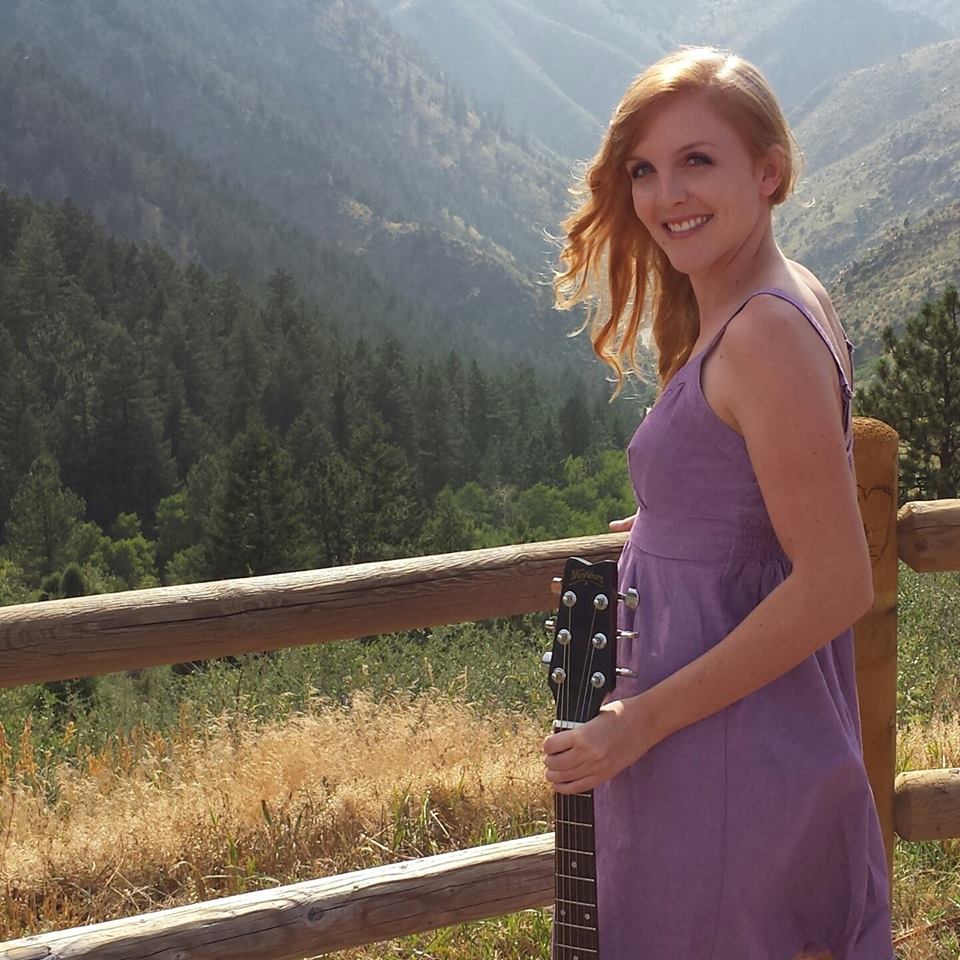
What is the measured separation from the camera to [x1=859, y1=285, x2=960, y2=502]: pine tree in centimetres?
2712

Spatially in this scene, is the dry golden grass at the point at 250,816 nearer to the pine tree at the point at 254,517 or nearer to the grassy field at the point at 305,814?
Answer: the grassy field at the point at 305,814

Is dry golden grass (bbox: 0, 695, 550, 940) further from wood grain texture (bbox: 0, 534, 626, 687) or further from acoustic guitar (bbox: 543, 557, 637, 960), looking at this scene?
acoustic guitar (bbox: 543, 557, 637, 960)

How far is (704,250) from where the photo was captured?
1316 millimetres

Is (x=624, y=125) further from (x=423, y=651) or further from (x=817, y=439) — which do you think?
(x=423, y=651)

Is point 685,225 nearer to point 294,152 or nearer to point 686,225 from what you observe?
point 686,225

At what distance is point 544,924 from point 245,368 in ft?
231

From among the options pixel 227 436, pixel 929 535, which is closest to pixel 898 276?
pixel 227 436

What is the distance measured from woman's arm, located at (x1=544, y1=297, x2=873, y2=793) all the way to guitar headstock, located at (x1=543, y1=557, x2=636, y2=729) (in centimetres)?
3

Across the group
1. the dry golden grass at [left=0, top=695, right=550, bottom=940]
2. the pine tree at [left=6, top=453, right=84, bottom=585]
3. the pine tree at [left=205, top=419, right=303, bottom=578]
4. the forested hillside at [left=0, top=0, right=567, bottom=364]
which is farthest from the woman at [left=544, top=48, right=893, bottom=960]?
the forested hillside at [left=0, top=0, right=567, bottom=364]

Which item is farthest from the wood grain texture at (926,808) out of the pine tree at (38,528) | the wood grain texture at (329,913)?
the pine tree at (38,528)

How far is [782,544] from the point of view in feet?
3.92

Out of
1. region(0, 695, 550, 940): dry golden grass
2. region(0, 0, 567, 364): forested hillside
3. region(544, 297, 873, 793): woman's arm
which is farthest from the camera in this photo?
region(0, 0, 567, 364): forested hillside

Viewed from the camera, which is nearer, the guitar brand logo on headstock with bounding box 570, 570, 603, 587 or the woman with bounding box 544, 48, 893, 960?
the woman with bounding box 544, 48, 893, 960

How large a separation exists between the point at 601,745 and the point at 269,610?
3.52ft
